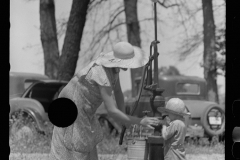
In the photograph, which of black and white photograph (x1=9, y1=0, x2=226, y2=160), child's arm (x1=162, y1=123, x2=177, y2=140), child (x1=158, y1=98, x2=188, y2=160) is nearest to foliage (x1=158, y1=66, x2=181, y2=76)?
black and white photograph (x1=9, y1=0, x2=226, y2=160)

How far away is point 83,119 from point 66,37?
1.69 ft

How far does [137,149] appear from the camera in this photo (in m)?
2.36

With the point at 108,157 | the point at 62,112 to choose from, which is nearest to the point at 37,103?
the point at 62,112

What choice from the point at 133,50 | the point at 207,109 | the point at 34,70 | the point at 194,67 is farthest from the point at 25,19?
the point at 207,109

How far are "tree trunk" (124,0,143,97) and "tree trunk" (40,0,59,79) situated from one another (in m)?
0.36

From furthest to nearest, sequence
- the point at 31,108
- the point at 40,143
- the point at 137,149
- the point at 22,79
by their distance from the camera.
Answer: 1. the point at 31,108
2. the point at 40,143
3. the point at 22,79
4. the point at 137,149

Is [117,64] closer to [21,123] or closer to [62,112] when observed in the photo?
[62,112]

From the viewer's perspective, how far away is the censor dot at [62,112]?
209cm

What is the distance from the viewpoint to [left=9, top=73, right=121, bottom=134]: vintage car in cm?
255

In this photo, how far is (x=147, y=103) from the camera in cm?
231
